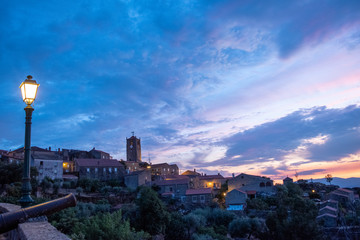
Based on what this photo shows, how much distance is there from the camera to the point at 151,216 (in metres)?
31.2

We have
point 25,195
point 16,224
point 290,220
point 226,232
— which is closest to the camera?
point 16,224

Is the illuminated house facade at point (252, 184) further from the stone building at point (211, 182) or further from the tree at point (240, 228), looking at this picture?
the tree at point (240, 228)

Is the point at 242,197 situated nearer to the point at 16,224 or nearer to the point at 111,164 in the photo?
the point at 111,164

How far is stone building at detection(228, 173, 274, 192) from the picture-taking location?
5394cm

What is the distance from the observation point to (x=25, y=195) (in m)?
6.05

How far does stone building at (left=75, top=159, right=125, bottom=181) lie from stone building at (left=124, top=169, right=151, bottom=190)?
4756 millimetres

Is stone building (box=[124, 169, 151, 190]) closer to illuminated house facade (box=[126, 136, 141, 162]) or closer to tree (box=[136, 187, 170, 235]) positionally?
tree (box=[136, 187, 170, 235])

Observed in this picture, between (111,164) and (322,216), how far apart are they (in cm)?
4778

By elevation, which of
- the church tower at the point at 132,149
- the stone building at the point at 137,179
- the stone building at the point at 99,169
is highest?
the church tower at the point at 132,149

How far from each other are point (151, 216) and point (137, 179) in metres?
28.1

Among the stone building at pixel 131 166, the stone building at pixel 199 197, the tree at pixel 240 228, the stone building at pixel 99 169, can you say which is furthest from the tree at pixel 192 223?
the stone building at pixel 131 166

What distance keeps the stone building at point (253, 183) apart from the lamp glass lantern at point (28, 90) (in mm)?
52775

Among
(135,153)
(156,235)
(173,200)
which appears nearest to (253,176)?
(173,200)

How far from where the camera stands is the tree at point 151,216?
3086 centimetres
